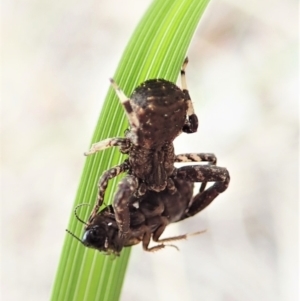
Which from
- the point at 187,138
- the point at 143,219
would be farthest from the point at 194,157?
the point at 187,138

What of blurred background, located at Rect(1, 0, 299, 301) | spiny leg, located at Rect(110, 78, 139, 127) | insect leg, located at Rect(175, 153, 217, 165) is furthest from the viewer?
blurred background, located at Rect(1, 0, 299, 301)

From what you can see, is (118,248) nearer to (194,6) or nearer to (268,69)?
(194,6)

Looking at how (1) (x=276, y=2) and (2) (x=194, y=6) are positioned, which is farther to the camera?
(1) (x=276, y=2)

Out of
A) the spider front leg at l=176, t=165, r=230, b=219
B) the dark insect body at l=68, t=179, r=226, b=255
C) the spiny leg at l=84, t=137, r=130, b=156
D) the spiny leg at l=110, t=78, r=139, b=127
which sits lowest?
the dark insect body at l=68, t=179, r=226, b=255

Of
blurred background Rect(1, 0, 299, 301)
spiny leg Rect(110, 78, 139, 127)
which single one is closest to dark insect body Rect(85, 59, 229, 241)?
spiny leg Rect(110, 78, 139, 127)

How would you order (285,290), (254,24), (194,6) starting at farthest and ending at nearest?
(254,24)
(285,290)
(194,6)

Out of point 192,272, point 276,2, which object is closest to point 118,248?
point 192,272

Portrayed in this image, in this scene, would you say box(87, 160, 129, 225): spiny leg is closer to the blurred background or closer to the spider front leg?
the spider front leg
